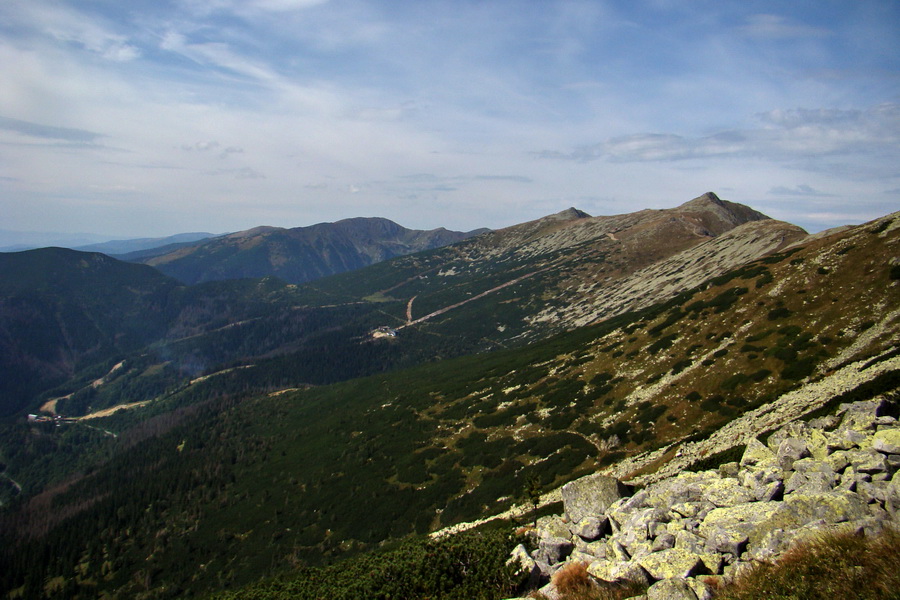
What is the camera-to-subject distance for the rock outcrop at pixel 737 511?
18.1 m

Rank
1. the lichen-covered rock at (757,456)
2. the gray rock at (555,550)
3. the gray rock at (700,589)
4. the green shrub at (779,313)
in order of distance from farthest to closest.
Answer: the green shrub at (779,313) < the lichen-covered rock at (757,456) < the gray rock at (555,550) < the gray rock at (700,589)

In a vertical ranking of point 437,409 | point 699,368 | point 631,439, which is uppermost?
point 699,368

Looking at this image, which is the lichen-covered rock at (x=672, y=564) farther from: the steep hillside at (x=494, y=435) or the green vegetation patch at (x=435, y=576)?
the steep hillside at (x=494, y=435)

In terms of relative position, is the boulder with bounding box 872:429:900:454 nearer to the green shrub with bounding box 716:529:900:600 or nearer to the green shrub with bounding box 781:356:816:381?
the green shrub with bounding box 716:529:900:600

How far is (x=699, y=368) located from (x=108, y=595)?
451 feet

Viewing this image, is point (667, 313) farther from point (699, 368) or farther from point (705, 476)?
point (705, 476)

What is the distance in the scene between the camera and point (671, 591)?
55.4ft

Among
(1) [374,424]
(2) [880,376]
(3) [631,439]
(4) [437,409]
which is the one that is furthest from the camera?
(1) [374,424]

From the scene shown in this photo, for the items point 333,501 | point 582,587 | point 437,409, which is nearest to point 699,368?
point 582,587

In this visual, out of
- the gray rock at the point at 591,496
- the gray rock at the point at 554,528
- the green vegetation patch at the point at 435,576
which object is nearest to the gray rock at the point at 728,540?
the gray rock at the point at 554,528

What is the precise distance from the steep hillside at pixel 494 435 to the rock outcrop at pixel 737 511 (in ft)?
59.6

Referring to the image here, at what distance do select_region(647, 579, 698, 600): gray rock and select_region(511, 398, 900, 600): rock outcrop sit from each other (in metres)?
0.04

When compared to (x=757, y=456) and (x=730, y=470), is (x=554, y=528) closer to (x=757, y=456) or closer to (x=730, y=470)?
(x=730, y=470)

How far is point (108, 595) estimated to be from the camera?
10019cm
